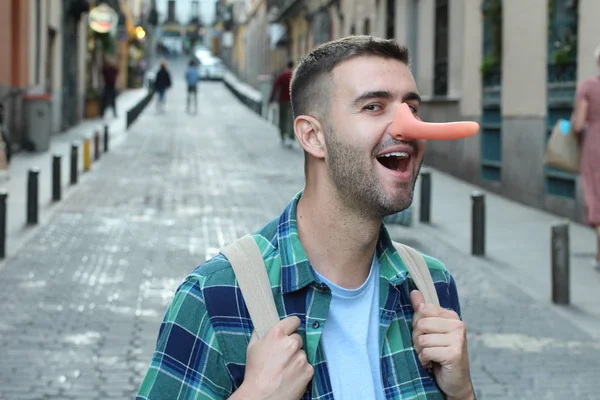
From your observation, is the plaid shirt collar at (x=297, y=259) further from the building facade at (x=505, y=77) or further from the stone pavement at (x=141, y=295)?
the building facade at (x=505, y=77)

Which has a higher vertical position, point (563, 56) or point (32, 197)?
point (563, 56)

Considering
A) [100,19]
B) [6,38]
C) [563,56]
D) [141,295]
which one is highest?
[100,19]

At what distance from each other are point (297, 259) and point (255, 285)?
0.11 meters

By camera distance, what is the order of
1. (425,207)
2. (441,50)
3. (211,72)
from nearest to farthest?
(425,207) < (441,50) < (211,72)

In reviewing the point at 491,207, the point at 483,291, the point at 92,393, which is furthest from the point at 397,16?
the point at 92,393

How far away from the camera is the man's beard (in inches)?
79.6

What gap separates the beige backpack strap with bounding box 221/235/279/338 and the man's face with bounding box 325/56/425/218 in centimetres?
23

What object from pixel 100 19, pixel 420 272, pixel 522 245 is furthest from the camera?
pixel 100 19

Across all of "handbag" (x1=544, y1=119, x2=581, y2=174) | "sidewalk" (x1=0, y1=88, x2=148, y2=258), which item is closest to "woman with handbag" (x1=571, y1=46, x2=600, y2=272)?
"handbag" (x1=544, y1=119, x2=581, y2=174)

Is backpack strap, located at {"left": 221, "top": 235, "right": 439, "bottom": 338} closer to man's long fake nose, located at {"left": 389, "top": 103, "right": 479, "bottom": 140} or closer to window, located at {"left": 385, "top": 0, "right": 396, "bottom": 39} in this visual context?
man's long fake nose, located at {"left": 389, "top": 103, "right": 479, "bottom": 140}

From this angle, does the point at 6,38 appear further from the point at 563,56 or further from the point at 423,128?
the point at 423,128

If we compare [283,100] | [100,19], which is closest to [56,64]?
[100,19]

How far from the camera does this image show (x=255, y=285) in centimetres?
193

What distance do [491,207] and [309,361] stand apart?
1291 cm
